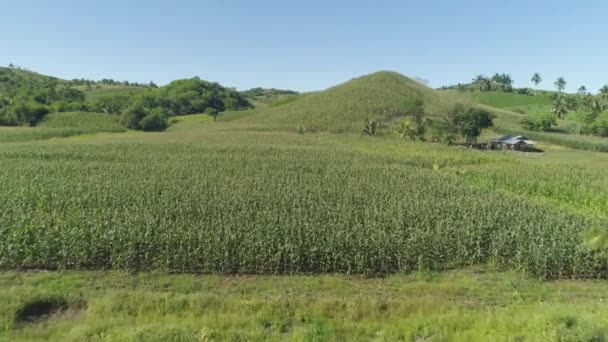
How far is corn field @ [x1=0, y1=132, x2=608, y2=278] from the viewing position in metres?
14.6

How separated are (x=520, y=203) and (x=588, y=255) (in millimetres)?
7955

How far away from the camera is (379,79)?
102000mm

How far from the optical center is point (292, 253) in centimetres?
1471

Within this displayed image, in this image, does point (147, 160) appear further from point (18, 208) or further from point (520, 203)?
point (520, 203)

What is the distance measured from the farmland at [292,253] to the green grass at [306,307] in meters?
0.05

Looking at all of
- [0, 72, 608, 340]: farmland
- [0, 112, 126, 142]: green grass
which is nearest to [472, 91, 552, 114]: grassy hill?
[0, 112, 126, 142]: green grass

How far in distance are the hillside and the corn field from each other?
44.1 meters

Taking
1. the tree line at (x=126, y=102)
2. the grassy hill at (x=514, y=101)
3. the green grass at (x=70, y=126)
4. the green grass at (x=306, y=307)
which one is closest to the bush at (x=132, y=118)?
the tree line at (x=126, y=102)

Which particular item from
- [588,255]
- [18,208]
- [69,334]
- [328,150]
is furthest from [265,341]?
[328,150]

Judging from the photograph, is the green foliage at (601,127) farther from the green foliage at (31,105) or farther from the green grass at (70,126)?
the green foliage at (31,105)

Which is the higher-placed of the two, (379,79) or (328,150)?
(379,79)

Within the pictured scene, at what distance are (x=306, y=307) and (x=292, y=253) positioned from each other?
11.5 ft

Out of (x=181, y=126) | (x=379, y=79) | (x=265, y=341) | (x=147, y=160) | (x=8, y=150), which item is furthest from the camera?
(x=379, y=79)

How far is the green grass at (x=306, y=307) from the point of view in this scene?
9.54 metres
